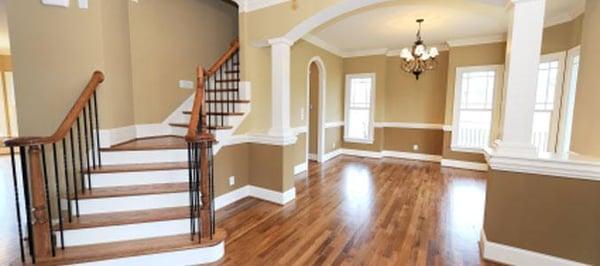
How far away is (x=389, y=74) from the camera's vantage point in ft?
21.2

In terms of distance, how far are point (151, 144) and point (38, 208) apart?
1.23 meters

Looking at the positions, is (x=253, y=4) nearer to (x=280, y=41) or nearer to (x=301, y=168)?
(x=280, y=41)

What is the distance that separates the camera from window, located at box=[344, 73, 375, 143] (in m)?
6.57

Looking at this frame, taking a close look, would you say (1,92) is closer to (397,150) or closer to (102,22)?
(102,22)

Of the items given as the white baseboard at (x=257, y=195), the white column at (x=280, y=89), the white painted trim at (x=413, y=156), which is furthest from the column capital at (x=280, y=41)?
the white painted trim at (x=413, y=156)

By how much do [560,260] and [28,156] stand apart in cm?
419

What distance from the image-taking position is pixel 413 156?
6.40 m

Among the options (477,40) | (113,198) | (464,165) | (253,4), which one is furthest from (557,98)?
(113,198)

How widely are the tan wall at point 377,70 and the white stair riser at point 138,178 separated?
501 centimetres

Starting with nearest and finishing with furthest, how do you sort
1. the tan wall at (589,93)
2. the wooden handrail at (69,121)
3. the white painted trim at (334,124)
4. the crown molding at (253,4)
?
the wooden handrail at (69,121)
the tan wall at (589,93)
the crown molding at (253,4)
the white painted trim at (334,124)

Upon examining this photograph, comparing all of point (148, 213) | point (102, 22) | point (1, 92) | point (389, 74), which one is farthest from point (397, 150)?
point (1, 92)

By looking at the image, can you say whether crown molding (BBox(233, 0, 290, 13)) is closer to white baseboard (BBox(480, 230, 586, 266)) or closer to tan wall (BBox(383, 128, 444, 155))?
white baseboard (BBox(480, 230, 586, 266))

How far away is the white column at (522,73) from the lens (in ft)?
6.86

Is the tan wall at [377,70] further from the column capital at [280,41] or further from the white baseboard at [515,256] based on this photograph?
A: the white baseboard at [515,256]
